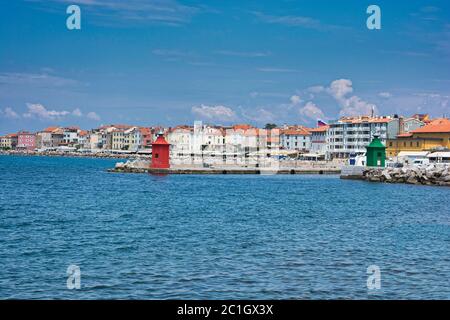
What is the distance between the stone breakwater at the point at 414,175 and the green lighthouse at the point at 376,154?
2053mm

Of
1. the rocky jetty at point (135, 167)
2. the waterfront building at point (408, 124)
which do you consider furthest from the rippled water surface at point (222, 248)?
the waterfront building at point (408, 124)

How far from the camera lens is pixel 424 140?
8519 cm

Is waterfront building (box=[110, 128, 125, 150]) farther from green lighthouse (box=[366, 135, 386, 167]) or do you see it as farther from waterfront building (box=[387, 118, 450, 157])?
green lighthouse (box=[366, 135, 386, 167])

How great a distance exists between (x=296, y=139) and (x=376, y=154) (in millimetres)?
71659

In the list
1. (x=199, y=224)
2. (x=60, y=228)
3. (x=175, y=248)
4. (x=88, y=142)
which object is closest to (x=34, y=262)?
(x=175, y=248)

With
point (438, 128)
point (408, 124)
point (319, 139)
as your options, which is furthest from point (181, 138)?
point (438, 128)

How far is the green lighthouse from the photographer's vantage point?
69938mm

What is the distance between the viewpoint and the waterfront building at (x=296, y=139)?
Result: 5466 inches

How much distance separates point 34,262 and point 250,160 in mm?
78144

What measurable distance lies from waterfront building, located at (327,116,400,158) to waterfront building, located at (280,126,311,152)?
13.9 meters

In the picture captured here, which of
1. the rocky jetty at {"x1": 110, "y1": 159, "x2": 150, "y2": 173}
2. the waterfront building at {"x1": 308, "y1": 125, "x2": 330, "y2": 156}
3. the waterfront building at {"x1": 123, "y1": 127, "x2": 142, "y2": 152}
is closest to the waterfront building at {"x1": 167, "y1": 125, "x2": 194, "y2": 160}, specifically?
the waterfront building at {"x1": 308, "y1": 125, "x2": 330, "y2": 156}

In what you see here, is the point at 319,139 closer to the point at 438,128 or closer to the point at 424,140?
the point at 438,128

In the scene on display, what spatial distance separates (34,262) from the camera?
1864 cm
